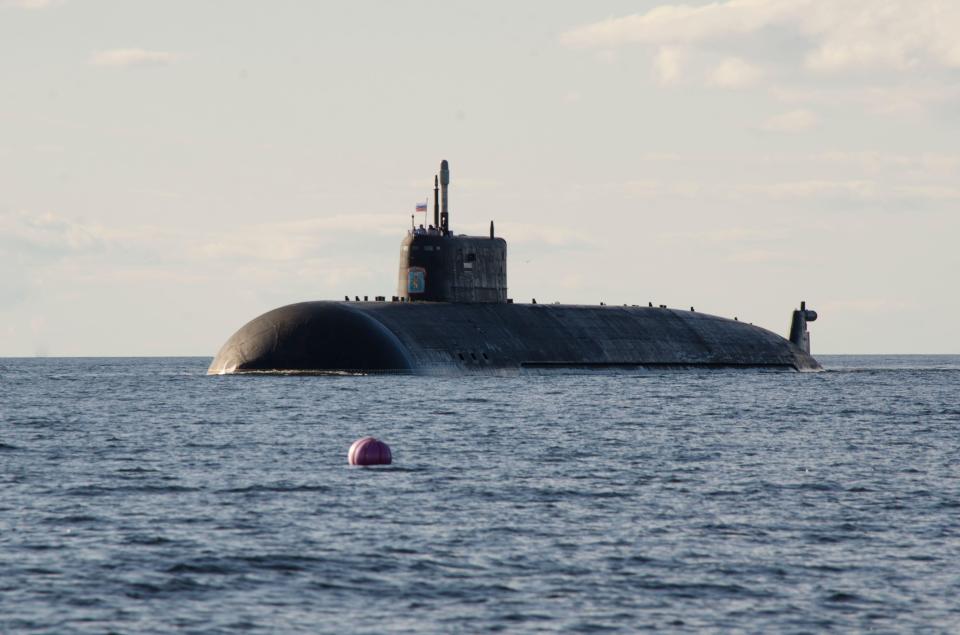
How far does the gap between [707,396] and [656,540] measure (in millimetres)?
45814

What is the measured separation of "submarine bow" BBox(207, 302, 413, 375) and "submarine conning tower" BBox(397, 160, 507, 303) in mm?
7811

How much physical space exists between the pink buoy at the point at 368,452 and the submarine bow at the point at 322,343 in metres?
39.8

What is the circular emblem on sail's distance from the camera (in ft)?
281

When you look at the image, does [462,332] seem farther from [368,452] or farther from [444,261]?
[368,452]

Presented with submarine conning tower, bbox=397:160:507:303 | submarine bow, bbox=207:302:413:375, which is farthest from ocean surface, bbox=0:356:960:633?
submarine conning tower, bbox=397:160:507:303

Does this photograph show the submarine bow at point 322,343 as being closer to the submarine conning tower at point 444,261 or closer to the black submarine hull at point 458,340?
the black submarine hull at point 458,340

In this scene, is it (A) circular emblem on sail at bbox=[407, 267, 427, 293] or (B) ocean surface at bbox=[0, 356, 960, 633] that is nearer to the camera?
(B) ocean surface at bbox=[0, 356, 960, 633]

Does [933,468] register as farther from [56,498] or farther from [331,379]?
[331,379]

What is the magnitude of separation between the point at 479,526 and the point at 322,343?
52.2 m

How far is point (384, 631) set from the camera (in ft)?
59.2

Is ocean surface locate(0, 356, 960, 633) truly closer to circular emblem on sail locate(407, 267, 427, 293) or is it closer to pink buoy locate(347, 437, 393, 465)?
pink buoy locate(347, 437, 393, 465)

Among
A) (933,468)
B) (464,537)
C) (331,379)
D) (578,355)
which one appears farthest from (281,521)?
(578,355)

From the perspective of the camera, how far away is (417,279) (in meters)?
85.8

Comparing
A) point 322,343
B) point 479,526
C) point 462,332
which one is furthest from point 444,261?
point 479,526
